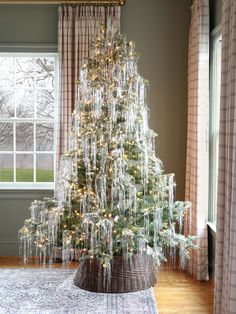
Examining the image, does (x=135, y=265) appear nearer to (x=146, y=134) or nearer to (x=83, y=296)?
(x=83, y=296)

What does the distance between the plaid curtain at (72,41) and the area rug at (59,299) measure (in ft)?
4.84

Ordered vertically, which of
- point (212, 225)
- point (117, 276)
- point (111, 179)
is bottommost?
point (117, 276)

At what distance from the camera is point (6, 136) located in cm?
565

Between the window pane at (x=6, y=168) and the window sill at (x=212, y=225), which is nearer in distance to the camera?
the window sill at (x=212, y=225)

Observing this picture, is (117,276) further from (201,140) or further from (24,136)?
(24,136)

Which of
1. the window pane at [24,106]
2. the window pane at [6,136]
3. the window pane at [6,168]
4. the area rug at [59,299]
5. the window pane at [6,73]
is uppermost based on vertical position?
the window pane at [6,73]

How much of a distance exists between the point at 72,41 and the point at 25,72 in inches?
29.1

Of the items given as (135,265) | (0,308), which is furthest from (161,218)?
(0,308)

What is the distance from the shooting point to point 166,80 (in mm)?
5418

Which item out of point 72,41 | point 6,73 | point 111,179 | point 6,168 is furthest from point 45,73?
point 111,179

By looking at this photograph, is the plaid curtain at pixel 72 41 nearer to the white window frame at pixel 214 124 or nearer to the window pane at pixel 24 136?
the window pane at pixel 24 136

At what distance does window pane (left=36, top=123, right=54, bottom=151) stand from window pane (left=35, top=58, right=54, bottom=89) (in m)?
0.47

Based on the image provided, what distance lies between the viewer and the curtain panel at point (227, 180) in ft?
10.2

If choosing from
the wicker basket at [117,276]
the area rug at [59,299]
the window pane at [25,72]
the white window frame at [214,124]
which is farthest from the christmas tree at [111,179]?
the window pane at [25,72]
